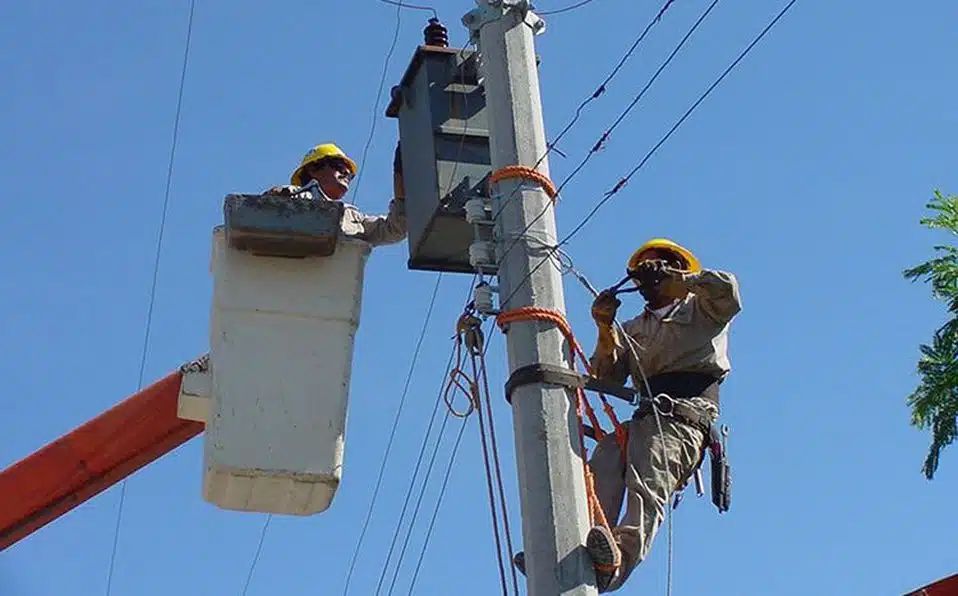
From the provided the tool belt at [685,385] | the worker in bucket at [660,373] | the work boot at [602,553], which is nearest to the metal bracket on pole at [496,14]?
the worker in bucket at [660,373]

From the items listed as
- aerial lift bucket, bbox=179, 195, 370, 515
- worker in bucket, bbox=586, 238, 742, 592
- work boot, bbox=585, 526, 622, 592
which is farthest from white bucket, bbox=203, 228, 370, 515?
work boot, bbox=585, 526, 622, 592

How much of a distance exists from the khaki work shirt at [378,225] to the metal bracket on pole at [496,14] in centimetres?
102

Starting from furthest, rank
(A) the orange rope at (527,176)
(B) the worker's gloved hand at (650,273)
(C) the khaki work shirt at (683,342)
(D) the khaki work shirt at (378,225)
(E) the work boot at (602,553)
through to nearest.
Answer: (D) the khaki work shirt at (378,225) < (C) the khaki work shirt at (683,342) < (B) the worker's gloved hand at (650,273) < (A) the orange rope at (527,176) < (E) the work boot at (602,553)

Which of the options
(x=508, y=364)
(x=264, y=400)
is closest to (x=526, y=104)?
(x=508, y=364)

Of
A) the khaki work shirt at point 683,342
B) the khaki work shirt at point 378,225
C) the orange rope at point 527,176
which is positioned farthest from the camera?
the khaki work shirt at point 378,225

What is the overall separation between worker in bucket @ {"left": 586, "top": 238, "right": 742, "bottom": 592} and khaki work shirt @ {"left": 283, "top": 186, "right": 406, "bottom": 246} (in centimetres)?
102

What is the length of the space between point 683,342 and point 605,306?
1.65 feet

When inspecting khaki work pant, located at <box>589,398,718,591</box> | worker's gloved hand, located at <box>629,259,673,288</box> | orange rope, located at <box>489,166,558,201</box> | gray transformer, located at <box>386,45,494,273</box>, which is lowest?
khaki work pant, located at <box>589,398,718,591</box>

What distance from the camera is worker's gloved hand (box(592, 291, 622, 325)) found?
6828 mm

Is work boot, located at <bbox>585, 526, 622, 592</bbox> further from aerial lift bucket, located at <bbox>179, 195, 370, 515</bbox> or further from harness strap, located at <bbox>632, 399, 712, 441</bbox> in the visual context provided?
aerial lift bucket, located at <bbox>179, 195, 370, 515</bbox>

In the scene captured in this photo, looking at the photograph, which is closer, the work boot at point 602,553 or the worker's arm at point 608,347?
the work boot at point 602,553

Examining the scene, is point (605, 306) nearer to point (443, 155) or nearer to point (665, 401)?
point (665, 401)

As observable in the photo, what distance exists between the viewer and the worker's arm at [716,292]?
695 cm

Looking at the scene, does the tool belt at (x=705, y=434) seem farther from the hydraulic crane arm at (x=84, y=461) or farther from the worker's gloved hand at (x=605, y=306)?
the hydraulic crane arm at (x=84, y=461)
